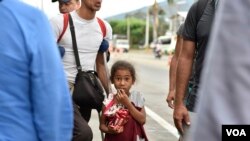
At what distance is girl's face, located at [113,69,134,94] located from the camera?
4520 mm

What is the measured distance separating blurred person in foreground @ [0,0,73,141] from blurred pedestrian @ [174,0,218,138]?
62.0 inches

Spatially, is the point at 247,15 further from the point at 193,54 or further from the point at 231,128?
the point at 193,54

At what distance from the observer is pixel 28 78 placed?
2.09m

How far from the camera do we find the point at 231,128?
89cm

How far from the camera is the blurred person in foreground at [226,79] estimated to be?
2.71 ft

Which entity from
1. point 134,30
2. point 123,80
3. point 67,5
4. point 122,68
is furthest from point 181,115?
point 134,30

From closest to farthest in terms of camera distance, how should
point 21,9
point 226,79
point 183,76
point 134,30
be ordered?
1. point 226,79
2. point 21,9
3. point 183,76
4. point 134,30

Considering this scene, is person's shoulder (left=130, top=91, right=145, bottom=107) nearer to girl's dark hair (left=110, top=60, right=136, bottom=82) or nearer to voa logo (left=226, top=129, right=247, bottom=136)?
girl's dark hair (left=110, top=60, right=136, bottom=82)

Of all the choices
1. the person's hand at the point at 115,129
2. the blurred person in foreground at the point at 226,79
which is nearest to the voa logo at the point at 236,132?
the blurred person in foreground at the point at 226,79

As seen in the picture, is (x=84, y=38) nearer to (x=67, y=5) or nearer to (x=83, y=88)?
(x=83, y=88)

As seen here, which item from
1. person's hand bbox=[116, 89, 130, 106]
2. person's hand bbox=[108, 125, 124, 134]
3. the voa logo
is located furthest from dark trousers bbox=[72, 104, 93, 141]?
the voa logo

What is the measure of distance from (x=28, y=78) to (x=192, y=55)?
6.18 ft

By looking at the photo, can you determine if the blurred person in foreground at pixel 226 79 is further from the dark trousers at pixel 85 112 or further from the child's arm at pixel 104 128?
the dark trousers at pixel 85 112

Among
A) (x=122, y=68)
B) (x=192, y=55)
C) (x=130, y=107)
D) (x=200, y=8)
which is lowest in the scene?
(x=130, y=107)
